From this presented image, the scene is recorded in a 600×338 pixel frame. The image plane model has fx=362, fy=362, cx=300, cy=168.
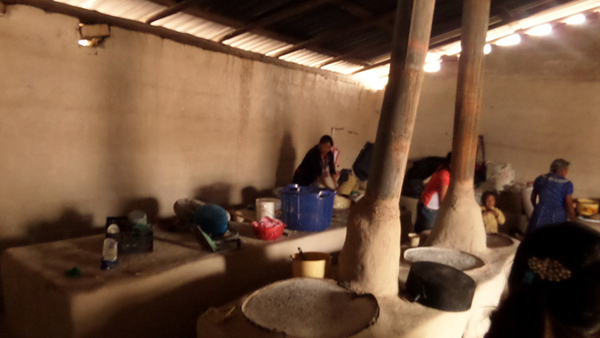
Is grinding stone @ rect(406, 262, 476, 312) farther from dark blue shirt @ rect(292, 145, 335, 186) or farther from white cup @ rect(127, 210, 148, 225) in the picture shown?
dark blue shirt @ rect(292, 145, 335, 186)

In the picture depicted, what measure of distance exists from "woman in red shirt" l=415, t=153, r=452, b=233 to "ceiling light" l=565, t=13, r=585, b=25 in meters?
3.36

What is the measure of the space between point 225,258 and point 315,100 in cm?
382

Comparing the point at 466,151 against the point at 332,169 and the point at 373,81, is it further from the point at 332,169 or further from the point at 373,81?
the point at 373,81

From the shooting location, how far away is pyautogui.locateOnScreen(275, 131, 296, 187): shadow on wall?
550 cm

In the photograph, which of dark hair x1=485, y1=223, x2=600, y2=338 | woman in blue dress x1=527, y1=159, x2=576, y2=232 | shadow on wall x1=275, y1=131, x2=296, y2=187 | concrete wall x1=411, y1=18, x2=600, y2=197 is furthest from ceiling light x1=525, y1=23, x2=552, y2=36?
dark hair x1=485, y1=223, x2=600, y2=338

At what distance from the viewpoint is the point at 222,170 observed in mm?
4684

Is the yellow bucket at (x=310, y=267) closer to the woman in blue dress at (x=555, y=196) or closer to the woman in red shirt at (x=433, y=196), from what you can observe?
the woman in red shirt at (x=433, y=196)

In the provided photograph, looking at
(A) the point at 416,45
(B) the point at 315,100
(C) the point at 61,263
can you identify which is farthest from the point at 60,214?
(B) the point at 315,100

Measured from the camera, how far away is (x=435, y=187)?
12.3 feet

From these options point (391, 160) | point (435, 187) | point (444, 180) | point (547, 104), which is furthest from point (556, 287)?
point (547, 104)

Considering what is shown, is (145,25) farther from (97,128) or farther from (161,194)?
(161,194)

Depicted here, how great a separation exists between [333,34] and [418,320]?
355cm

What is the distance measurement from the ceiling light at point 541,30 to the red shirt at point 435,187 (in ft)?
11.3

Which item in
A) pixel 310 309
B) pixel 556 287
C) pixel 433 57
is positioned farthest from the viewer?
pixel 433 57
